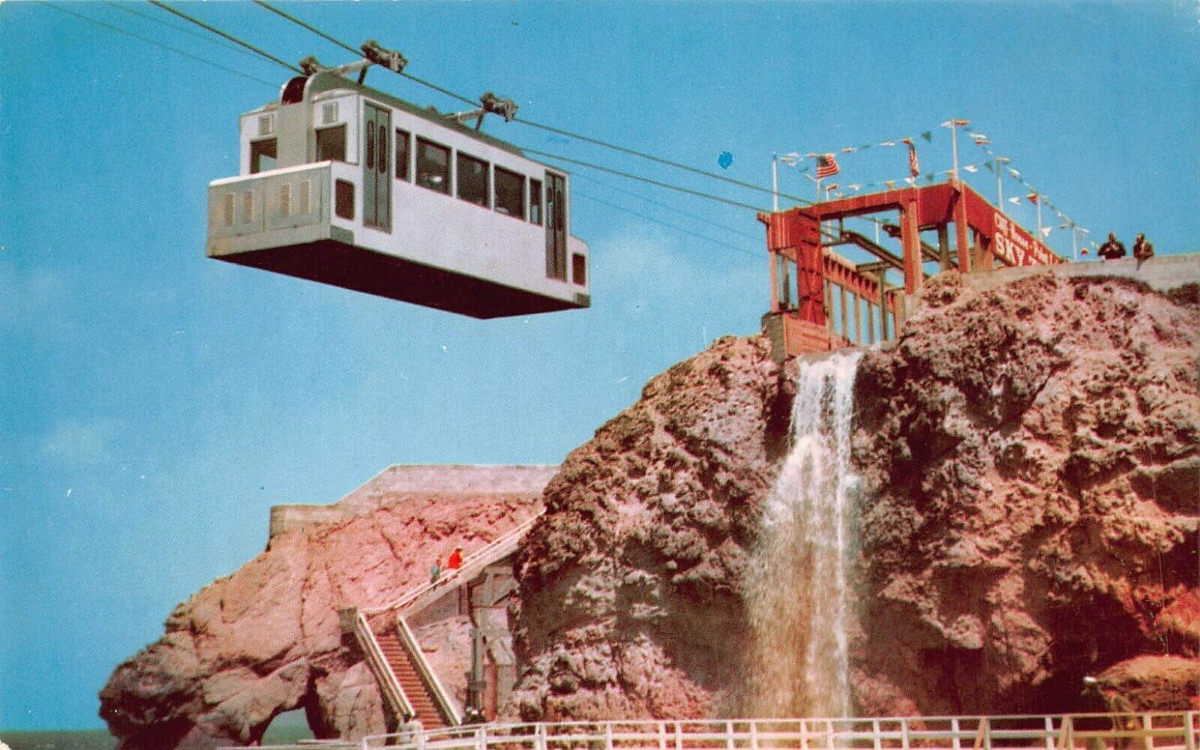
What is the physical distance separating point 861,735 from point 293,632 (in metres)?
26.0

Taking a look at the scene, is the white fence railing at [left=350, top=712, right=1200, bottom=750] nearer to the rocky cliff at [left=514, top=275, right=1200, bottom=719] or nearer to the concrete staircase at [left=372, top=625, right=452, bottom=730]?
the rocky cliff at [left=514, top=275, right=1200, bottom=719]

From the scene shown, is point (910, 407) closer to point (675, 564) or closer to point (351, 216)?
point (675, 564)

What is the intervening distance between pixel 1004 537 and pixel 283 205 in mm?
21115

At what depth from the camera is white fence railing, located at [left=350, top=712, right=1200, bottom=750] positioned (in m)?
31.0

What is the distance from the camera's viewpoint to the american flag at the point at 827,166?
5050 centimetres

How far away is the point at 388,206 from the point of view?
27359 millimetres

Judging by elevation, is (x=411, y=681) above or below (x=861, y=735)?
above

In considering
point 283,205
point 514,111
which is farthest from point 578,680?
point 283,205

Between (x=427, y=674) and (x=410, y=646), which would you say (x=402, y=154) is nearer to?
(x=427, y=674)

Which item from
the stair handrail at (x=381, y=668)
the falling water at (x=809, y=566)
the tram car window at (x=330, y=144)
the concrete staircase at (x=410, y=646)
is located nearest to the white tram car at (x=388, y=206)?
the tram car window at (x=330, y=144)

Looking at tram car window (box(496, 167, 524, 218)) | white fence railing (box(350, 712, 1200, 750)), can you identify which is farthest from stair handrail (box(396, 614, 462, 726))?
tram car window (box(496, 167, 524, 218))

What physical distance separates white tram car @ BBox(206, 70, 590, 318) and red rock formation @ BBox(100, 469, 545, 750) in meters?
24.9

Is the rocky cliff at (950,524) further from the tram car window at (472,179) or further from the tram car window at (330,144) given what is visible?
the tram car window at (330,144)

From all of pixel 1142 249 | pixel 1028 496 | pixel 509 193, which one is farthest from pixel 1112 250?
pixel 509 193
